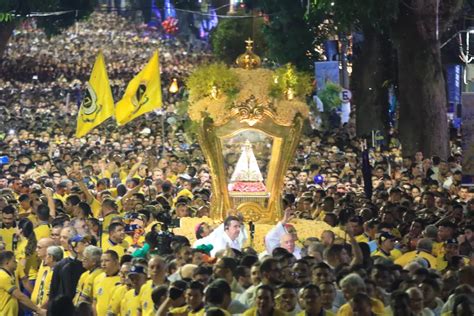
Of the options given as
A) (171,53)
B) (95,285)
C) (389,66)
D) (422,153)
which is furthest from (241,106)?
(171,53)

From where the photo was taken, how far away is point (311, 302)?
54.8 ft

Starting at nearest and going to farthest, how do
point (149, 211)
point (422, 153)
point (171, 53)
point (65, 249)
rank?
1. point (65, 249)
2. point (149, 211)
3. point (422, 153)
4. point (171, 53)

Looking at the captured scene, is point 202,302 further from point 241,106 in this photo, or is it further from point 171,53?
point 171,53

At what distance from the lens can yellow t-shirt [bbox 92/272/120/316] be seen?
19.3 meters

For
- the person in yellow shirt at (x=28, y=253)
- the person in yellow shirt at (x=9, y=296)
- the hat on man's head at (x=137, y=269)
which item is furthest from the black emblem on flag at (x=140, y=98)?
the hat on man's head at (x=137, y=269)

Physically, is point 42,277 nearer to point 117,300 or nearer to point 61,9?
point 117,300

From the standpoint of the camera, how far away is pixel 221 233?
23359 millimetres

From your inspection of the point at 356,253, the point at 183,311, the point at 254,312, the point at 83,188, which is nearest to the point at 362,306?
the point at 254,312

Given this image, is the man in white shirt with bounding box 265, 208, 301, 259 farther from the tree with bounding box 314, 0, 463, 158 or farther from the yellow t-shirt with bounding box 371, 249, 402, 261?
the tree with bounding box 314, 0, 463, 158

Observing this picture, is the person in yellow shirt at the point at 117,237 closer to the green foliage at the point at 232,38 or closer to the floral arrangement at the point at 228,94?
the floral arrangement at the point at 228,94

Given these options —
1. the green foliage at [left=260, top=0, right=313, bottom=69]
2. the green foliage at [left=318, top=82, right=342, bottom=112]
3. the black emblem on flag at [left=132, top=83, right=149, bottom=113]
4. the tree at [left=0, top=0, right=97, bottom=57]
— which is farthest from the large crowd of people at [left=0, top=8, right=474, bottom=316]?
the tree at [left=0, top=0, right=97, bottom=57]

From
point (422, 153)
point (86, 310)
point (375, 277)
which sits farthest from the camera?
point (422, 153)

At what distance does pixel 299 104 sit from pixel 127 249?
5.65 meters

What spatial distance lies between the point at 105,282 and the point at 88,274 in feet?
1.45
